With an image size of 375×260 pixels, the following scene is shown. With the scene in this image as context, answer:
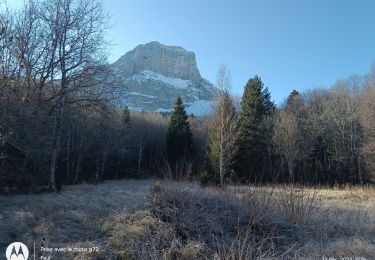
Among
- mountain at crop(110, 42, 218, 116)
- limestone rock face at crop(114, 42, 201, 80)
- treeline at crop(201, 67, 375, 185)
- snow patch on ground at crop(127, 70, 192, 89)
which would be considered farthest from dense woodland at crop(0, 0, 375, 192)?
limestone rock face at crop(114, 42, 201, 80)

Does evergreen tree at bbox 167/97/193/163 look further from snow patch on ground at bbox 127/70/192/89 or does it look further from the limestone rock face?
the limestone rock face

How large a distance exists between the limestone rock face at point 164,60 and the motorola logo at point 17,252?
166 m

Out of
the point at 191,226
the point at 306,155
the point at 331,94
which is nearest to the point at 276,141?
the point at 306,155

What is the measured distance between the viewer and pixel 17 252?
5.33 metres

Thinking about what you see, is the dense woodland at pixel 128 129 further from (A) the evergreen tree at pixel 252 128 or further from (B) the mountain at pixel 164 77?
(B) the mountain at pixel 164 77

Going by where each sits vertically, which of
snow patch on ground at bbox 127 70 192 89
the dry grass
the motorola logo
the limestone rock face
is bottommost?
the motorola logo

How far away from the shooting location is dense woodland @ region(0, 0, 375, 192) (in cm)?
1262

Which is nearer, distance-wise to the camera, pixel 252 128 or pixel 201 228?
pixel 201 228

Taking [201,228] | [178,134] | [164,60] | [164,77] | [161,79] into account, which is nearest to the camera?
[201,228]

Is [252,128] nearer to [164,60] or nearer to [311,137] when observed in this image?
[311,137]

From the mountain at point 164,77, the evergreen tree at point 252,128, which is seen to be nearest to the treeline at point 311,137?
the evergreen tree at point 252,128

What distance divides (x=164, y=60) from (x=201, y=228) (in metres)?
185

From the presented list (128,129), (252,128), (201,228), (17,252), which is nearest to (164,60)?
(128,129)

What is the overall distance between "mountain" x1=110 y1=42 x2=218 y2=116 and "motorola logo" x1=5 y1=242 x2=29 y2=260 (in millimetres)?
142834
